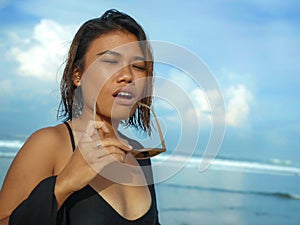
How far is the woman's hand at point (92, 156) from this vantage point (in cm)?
137

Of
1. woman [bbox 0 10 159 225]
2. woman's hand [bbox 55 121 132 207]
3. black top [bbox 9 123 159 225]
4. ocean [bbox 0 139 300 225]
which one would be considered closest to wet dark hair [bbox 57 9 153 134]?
woman [bbox 0 10 159 225]

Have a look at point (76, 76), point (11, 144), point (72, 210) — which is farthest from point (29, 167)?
point (11, 144)

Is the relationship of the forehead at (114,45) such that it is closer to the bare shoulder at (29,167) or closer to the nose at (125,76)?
the nose at (125,76)

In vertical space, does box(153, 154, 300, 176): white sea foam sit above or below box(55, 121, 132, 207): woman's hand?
above

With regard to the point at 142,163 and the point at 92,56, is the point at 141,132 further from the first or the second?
the point at 92,56

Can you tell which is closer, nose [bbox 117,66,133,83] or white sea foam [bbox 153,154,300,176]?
nose [bbox 117,66,133,83]

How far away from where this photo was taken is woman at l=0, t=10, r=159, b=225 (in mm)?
1441

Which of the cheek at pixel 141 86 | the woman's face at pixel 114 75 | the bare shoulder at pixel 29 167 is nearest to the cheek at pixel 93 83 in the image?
the woman's face at pixel 114 75

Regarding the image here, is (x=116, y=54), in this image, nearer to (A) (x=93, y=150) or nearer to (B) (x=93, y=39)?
(B) (x=93, y=39)

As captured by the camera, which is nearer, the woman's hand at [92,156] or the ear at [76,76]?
the woman's hand at [92,156]

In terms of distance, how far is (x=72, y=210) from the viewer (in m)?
1.75

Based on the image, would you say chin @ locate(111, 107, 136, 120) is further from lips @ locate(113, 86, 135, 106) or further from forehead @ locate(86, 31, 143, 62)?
forehead @ locate(86, 31, 143, 62)

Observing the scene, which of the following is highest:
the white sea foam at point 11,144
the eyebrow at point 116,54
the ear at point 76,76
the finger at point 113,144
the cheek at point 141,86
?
the white sea foam at point 11,144

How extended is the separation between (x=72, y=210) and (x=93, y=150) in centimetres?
46
